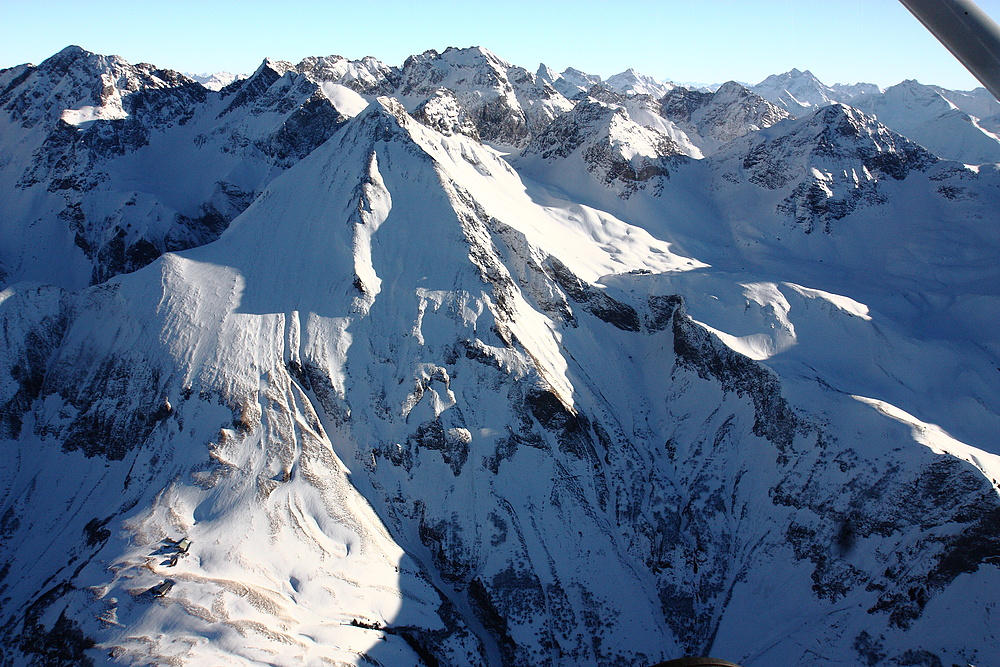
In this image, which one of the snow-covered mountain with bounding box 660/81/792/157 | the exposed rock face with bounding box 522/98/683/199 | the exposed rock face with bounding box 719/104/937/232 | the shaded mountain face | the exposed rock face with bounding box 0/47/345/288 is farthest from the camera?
the snow-covered mountain with bounding box 660/81/792/157

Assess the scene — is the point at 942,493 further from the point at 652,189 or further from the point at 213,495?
the point at 652,189

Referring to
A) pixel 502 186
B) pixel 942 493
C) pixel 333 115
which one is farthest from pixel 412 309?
pixel 333 115

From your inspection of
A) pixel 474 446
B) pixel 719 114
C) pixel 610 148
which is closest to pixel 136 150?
pixel 610 148

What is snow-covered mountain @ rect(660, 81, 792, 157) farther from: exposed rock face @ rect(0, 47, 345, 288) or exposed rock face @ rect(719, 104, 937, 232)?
exposed rock face @ rect(0, 47, 345, 288)

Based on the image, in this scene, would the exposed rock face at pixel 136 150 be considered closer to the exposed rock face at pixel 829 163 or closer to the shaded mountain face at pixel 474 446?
the shaded mountain face at pixel 474 446

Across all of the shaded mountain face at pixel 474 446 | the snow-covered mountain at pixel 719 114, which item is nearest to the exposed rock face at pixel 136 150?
the shaded mountain face at pixel 474 446

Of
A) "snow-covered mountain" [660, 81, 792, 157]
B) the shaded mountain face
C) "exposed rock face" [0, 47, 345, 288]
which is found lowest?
the shaded mountain face

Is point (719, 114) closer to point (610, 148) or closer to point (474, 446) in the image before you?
point (610, 148)

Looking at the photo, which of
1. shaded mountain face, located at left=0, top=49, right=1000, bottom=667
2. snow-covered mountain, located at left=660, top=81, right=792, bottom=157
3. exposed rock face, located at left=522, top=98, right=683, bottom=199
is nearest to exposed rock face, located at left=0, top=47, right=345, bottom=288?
shaded mountain face, located at left=0, top=49, right=1000, bottom=667
